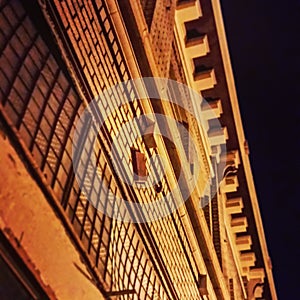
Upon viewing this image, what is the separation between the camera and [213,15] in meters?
12.1

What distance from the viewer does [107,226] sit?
20.3 feet

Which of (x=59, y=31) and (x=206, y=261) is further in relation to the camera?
(x=206, y=261)

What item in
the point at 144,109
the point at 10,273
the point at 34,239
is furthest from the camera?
the point at 144,109

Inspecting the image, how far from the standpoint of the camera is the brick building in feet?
14.3

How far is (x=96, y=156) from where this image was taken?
622 centimetres

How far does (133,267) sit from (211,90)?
7137 mm

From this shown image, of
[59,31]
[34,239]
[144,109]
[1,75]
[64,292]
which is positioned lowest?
[64,292]

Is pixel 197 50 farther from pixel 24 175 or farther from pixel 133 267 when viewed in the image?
pixel 24 175

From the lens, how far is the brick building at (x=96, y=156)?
4.36 m

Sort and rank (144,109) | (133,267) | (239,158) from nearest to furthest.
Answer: (133,267) < (144,109) < (239,158)

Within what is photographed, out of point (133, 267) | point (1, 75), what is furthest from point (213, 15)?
point (1, 75)

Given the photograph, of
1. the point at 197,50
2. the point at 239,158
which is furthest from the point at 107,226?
the point at 239,158

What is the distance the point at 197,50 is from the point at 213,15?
800 millimetres

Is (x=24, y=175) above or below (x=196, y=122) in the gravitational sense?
below
